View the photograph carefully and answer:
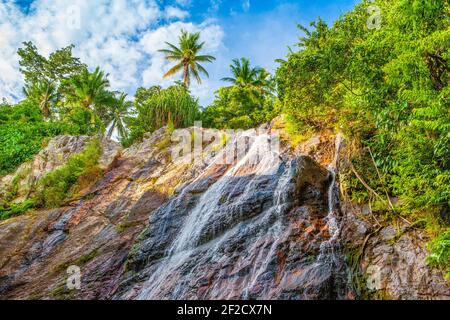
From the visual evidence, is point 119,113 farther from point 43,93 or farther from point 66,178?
point 66,178

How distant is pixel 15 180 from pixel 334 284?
14325mm

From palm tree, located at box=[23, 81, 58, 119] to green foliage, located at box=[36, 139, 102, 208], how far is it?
14.6 metres

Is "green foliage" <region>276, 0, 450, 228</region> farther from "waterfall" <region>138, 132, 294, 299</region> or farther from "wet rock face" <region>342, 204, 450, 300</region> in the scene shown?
"waterfall" <region>138, 132, 294, 299</region>

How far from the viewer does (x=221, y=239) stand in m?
7.12

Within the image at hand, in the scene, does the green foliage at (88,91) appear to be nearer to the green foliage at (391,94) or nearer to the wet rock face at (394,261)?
the green foliage at (391,94)

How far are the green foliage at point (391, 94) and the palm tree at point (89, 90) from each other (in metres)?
19.2

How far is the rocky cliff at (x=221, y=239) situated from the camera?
571cm

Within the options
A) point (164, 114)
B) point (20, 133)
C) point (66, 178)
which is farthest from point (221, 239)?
point (20, 133)

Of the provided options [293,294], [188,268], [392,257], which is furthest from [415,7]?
[188,268]

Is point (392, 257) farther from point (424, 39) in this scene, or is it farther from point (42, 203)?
point (42, 203)

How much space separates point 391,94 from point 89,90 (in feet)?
74.5

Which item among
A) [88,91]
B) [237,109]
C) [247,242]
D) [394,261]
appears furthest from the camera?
[88,91]

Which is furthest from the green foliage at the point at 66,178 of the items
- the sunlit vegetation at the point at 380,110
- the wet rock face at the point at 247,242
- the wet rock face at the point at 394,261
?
the wet rock face at the point at 394,261

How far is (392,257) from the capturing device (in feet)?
19.2
